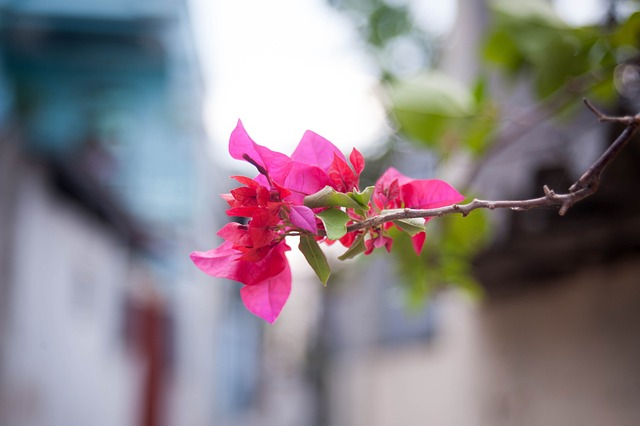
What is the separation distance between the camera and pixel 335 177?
0.46 metres

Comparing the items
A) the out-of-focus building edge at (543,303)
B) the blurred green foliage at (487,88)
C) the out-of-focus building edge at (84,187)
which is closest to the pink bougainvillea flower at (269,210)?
the blurred green foliage at (487,88)

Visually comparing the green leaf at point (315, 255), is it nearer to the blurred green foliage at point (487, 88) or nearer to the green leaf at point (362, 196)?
the green leaf at point (362, 196)

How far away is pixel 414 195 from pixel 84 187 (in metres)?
3.00

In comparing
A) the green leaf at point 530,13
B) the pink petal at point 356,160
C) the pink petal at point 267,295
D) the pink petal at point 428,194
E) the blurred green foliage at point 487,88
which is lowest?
the pink petal at point 267,295

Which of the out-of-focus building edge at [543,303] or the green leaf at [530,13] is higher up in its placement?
the green leaf at [530,13]

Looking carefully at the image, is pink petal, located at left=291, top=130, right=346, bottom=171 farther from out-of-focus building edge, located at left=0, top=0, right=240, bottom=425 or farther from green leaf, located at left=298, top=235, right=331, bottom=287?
out-of-focus building edge, located at left=0, top=0, right=240, bottom=425

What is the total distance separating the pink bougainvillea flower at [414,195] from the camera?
0.46m

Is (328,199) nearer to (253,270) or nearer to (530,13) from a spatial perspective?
(253,270)

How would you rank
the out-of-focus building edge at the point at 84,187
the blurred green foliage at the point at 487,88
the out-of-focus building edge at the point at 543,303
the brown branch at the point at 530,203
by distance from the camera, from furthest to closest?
the out-of-focus building edge at the point at 84,187 < the out-of-focus building edge at the point at 543,303 < the blurred green foliage at the point at 487,88 < the brown branch at the point at 530,203

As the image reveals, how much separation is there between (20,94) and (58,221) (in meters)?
0.93

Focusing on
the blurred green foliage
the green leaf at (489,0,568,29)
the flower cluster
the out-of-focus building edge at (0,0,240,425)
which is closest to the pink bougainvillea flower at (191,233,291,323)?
the flower cluster

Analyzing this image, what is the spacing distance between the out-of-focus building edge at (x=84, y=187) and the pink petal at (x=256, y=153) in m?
2.06

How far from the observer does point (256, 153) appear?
43 centimetres

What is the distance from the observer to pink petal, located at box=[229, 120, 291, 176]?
42cm
